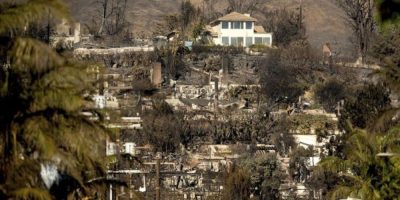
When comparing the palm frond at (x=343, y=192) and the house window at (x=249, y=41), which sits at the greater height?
the palm frond at (x=343, y=192)

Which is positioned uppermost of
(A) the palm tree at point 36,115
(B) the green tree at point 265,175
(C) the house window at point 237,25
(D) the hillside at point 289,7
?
(A) the palm tree at point 36,115

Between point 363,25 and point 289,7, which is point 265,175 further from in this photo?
point 289,7

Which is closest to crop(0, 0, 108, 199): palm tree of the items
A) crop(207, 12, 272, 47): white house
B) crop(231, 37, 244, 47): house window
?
crop(231, 37, 244, 47): house window

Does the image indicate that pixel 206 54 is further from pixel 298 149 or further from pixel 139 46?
pixel 298 149

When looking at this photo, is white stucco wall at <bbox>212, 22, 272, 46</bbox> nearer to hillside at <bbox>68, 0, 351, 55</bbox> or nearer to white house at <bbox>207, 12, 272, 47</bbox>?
white house at <bbox>207, 12, 272, 47</bbox>

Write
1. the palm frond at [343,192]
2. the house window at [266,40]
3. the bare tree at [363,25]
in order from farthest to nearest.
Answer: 1. the house window at [266,40]
2. the bare tree at [363,25]
3. the palm frond at [343,192]

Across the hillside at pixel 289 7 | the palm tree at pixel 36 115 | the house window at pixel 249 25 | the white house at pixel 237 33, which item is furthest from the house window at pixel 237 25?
the palm tree at pixel 36 115

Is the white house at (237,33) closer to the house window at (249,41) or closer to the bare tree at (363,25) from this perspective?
the house window at (249,41)
